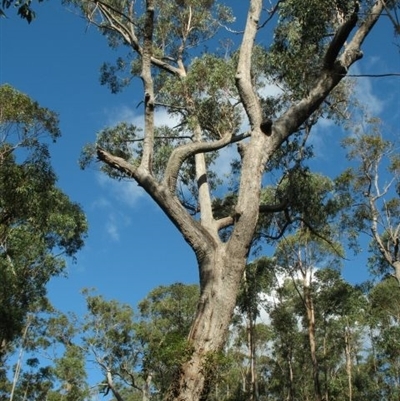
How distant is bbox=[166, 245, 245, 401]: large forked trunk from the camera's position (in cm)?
453

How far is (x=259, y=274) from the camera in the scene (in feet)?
66.9

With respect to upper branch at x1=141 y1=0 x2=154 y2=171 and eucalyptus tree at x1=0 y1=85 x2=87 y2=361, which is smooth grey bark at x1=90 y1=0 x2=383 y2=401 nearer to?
upper branch at x1=141 y1=0 x2=154 y2=171

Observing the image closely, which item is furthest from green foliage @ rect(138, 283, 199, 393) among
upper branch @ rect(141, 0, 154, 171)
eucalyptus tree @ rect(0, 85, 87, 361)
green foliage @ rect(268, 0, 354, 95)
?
upper branch @ rect(141, 0, 154, 171)

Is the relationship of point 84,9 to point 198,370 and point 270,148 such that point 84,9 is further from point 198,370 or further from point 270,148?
point 198,370

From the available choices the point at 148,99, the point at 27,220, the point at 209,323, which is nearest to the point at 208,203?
the point at 148,99

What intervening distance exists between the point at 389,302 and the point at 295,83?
1797 cm

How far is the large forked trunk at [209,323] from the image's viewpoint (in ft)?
14.9

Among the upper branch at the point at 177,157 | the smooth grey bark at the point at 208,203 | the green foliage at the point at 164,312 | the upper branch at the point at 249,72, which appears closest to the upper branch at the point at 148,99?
the smooth grey bark at the point at 208,203

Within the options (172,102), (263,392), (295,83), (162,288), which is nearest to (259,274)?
(162,288)

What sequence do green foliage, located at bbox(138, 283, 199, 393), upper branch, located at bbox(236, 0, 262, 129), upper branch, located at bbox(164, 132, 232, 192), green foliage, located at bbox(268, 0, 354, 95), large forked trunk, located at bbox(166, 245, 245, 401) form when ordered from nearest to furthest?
large forked trunk, located at bbox(166, 245, 245, 401) < upper branch, located at bbox(164, 132, 232, 192) < upper branch, located at bbox(236, 0, 262, 129) < green foliage, located at bbox(268, 0, 354, 95) < green foliage, located at bbox(138, 283, 199, 393)

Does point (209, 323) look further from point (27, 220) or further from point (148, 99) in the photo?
point (27, 220)

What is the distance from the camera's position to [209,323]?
4.76 m

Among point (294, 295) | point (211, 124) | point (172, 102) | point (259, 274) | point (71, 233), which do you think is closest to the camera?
point (211, 124)

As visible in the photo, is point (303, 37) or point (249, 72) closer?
point (249, 72)
